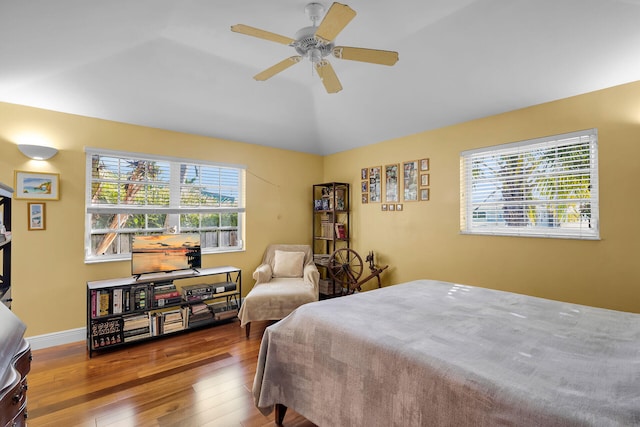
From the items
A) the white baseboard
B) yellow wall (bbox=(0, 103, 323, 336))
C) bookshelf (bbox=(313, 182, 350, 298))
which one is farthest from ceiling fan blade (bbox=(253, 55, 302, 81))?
the white baseboard

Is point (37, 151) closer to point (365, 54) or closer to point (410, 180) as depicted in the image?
point (365, 54)

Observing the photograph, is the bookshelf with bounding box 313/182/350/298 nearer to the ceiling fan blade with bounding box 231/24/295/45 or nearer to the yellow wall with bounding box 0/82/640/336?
the yellow wall with bounding box 0/82/640/336

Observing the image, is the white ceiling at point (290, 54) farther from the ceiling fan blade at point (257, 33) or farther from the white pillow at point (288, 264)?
the white pillow at point (288, 264)

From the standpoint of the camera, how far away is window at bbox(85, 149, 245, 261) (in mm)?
3387

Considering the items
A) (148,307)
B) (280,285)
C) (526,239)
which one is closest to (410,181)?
(526,239)

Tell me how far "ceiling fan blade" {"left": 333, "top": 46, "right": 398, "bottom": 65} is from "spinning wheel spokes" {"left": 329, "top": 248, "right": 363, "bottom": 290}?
2.72 meters

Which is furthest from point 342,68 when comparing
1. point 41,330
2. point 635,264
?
point 41,330

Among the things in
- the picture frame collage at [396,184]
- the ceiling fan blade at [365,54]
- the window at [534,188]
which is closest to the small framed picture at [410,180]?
the picture frame collage at [396,184]

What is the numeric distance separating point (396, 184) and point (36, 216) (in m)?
3.87

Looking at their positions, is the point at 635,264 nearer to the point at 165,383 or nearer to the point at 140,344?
the point at 165,383

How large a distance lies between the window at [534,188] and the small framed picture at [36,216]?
166 inches

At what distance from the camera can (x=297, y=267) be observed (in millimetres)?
4129

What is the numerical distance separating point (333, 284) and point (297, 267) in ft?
2.20

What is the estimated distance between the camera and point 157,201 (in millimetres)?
3732
